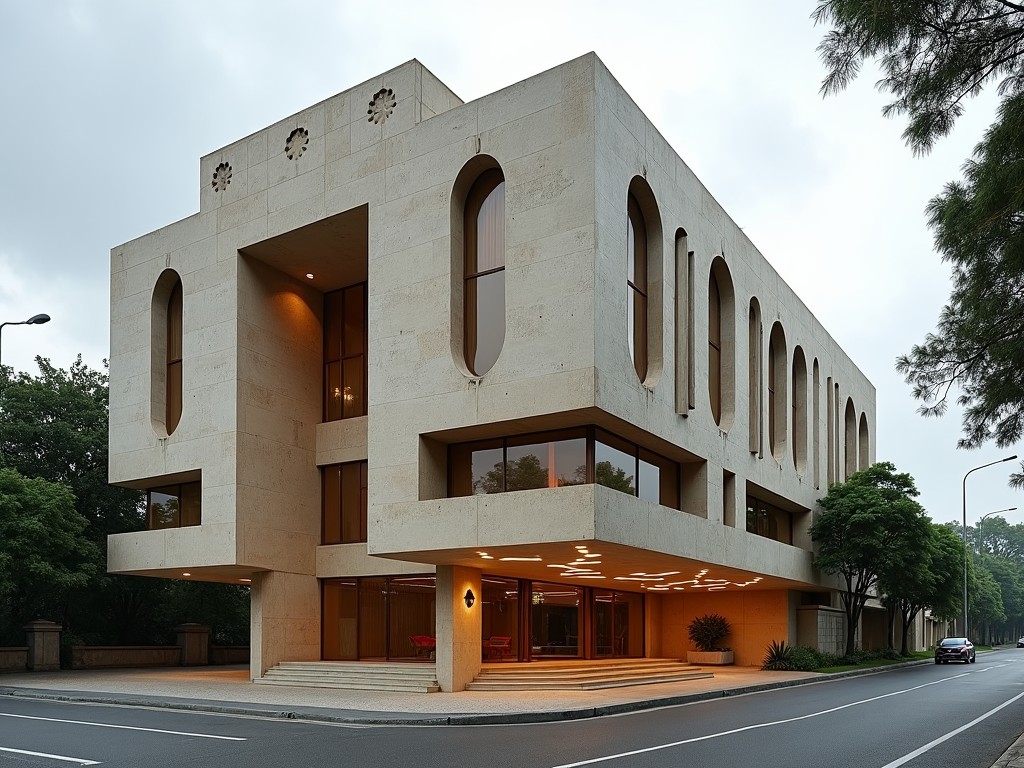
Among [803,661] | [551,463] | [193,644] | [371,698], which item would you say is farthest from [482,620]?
Answer: [193,644]

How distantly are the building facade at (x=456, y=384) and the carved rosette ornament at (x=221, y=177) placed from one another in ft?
0.34

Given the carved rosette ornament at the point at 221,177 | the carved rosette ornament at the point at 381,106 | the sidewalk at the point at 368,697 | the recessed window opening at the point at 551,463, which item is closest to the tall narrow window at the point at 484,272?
the recessed window opening at the point at 551,463

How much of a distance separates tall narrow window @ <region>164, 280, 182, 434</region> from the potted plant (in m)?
21.3

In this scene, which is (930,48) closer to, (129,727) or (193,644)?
(129,727)

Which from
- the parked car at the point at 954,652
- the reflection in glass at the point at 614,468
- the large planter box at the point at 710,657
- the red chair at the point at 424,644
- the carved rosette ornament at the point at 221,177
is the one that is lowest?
the parked car at the point at 954,652

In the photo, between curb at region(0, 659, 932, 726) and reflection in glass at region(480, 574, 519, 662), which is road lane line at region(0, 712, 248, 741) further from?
reflection in glass at region(480, 574, 519, 662)

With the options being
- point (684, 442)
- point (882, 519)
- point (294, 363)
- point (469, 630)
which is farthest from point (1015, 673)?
point (294, 363)

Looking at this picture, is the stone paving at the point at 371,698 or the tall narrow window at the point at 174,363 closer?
the stone paving at the point at 371,698

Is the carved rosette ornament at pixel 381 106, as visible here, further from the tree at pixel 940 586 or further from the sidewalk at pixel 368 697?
the tree at pixel 940 586

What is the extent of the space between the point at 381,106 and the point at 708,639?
935 inches

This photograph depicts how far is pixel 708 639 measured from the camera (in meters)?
39.2

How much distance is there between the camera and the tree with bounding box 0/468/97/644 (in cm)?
3288

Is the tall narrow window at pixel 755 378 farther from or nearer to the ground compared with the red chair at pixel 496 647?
farther from the ground

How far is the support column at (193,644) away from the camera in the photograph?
41.6 meters
